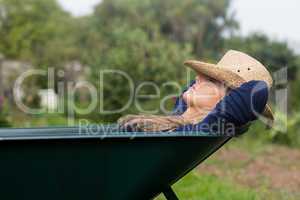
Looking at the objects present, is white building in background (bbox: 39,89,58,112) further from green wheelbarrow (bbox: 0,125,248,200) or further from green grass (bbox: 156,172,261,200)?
green wheelbarrow (bbox: 0,125,248,200)

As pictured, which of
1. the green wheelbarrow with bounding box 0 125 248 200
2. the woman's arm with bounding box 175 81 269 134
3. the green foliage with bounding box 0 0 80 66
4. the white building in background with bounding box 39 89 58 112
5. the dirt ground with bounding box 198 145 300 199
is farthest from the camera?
the green foliage with bounding box 0 0 80 66

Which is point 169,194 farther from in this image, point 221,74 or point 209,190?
point 209,190

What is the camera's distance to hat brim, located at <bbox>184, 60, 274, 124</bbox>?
7.55 ft

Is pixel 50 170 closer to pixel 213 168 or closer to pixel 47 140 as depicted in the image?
pixel 47 140

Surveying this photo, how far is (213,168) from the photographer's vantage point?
584cm

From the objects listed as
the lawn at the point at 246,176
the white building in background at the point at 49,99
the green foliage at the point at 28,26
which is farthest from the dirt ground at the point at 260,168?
the green foliage at the point at 28,26

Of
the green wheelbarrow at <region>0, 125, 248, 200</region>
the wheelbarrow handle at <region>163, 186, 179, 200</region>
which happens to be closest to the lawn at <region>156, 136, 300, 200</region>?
the wheelbarrow handle at <region>163, 186, 179, 200</region>

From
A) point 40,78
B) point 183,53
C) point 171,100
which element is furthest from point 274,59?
point 171,100

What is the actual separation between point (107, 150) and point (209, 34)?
30.4 metres

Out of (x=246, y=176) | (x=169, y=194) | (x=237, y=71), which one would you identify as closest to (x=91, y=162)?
(x=169, y=194)

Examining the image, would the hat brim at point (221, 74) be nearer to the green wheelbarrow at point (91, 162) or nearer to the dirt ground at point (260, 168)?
the green wheelbarrow at point (91, 162)

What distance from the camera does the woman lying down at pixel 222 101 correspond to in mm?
2234

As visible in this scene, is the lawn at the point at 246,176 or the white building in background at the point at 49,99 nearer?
the lawn at the point at 246,176

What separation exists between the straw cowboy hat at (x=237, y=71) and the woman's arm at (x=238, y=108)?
5 centimetres
